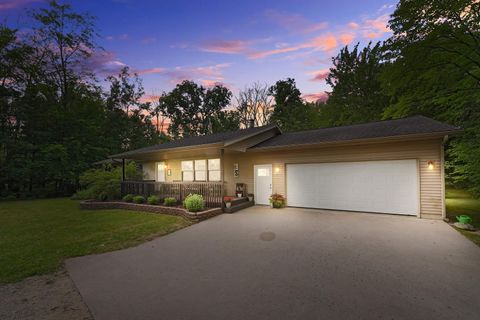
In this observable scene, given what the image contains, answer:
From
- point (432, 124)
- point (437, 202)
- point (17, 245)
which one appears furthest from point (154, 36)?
point (437, 202)

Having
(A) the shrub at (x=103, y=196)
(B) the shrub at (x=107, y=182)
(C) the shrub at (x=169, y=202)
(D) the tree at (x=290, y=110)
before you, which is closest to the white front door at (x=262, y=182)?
(C) the shrub at (x=169, y=202)

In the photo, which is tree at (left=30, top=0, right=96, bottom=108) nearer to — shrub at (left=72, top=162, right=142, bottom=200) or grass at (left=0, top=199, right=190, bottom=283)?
shrub at (left=72, top=162, right=142, bottom=200)

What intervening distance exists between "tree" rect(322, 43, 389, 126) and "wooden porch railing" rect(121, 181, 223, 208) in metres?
16.6

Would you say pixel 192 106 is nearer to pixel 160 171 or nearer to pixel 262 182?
pixel 160 171

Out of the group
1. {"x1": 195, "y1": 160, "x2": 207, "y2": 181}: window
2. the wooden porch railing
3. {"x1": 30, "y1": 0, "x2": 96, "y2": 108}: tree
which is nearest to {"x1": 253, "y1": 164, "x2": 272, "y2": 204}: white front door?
the wooden porch railing

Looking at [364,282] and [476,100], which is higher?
[476,100]

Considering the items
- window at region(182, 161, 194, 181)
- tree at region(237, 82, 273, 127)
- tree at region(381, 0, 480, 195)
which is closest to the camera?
tree at region(381, 0, 480, 195)

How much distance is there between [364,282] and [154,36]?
14.7m

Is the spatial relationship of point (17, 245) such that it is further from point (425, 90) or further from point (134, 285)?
point (425, 90)

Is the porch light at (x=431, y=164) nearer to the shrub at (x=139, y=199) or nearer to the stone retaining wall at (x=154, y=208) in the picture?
the stone retaining wall at (x=154, y=208)

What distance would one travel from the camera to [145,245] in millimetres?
5418

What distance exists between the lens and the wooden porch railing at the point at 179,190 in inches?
362

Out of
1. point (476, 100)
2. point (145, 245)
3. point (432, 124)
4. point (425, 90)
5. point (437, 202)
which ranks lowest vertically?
point (145, 245)

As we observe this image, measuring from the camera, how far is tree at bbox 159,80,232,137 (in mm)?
31844
